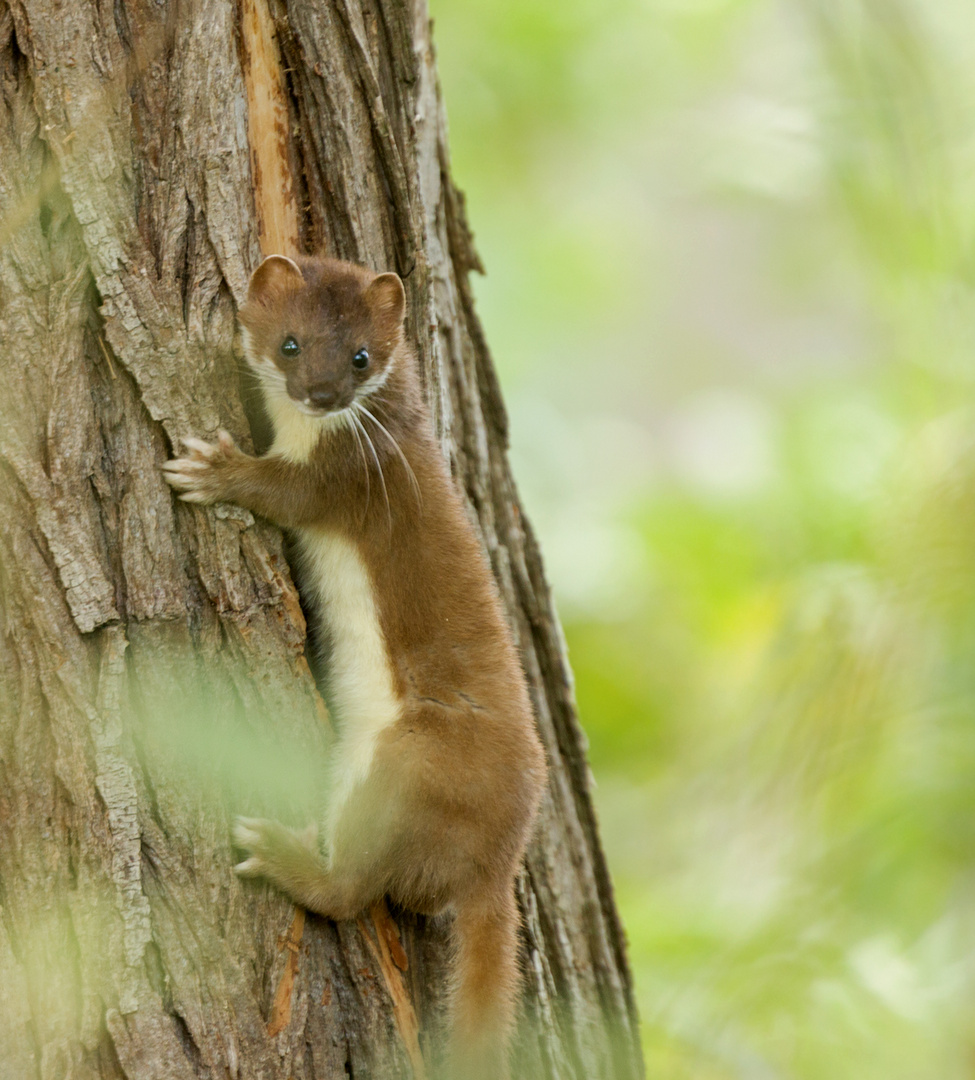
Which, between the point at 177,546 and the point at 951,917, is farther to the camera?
the point at 177,546

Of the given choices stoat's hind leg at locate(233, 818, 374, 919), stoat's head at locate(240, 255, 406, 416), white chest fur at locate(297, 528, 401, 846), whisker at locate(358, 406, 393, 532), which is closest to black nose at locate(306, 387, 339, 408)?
stoat's head at locate(240, 255, 406, 416)

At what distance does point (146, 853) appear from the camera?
7.59 ft

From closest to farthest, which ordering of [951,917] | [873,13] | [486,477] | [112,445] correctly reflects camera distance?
[873,13] → [951,917] → [112,445] → [486,477]

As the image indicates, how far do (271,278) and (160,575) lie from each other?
78 cm

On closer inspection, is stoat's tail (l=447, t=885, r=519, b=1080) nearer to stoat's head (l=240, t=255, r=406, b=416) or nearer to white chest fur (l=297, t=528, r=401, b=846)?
white chest fur (l=297, t=528, r=401, b=846)

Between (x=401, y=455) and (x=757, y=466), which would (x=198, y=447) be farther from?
(x=757, y=466)

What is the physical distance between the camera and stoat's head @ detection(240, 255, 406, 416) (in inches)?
111

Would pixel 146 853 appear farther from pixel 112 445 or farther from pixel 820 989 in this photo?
pixel 820 989

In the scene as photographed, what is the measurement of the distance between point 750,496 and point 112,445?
10.2 feet

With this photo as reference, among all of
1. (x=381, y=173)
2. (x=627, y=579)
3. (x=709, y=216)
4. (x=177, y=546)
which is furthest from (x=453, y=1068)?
(x=709, y=216)

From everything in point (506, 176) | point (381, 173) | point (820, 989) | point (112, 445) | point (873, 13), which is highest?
point (506, 176)

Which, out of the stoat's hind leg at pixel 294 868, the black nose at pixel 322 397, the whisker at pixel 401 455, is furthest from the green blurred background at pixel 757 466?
the black nose at pixel 322 397

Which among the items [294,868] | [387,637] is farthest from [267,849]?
[387,637]

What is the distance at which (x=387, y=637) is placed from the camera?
305cm
